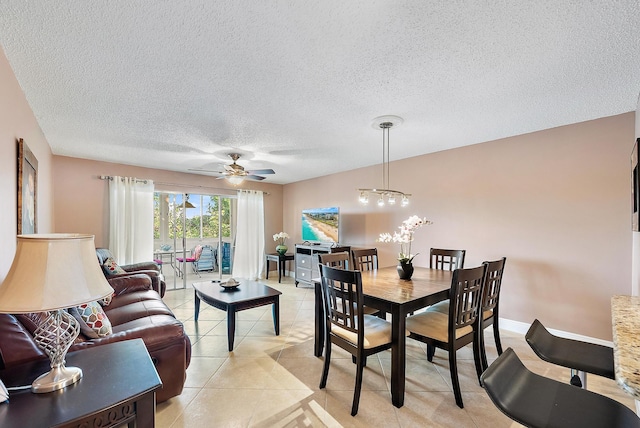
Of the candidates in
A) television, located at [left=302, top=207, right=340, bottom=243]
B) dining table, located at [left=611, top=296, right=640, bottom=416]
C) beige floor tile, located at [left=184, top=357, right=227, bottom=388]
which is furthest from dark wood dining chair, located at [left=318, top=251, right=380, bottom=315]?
television, located at [left=302, top=207, right=340, bottom=243]

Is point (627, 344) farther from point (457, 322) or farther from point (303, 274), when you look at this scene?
point (303, 274)

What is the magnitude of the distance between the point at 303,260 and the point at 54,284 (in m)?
4.76

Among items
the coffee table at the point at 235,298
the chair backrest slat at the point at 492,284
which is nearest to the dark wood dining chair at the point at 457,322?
the chair backrest slat at the point at 492,284

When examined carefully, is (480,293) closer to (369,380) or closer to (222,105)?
(369,380)

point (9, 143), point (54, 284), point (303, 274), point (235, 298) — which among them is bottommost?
point (303, 274)

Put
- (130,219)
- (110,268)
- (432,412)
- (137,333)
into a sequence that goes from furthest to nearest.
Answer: (130,219)
(110,268)
(432,412)
(137,333)

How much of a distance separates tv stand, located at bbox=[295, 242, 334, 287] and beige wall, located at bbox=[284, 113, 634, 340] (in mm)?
2044

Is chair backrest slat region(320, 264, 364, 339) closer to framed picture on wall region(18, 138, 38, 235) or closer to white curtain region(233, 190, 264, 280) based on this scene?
framed picture on wall region(18, 138, 38, 235)

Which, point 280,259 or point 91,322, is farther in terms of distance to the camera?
point 280,259

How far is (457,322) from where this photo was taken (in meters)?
2.09

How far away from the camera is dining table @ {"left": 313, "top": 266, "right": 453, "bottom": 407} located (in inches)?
78.6

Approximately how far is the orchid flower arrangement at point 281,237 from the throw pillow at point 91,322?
448 centimetres

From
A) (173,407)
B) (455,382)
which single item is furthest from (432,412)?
(173,407)

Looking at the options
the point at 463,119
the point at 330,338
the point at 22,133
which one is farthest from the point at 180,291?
the point at 463,119
